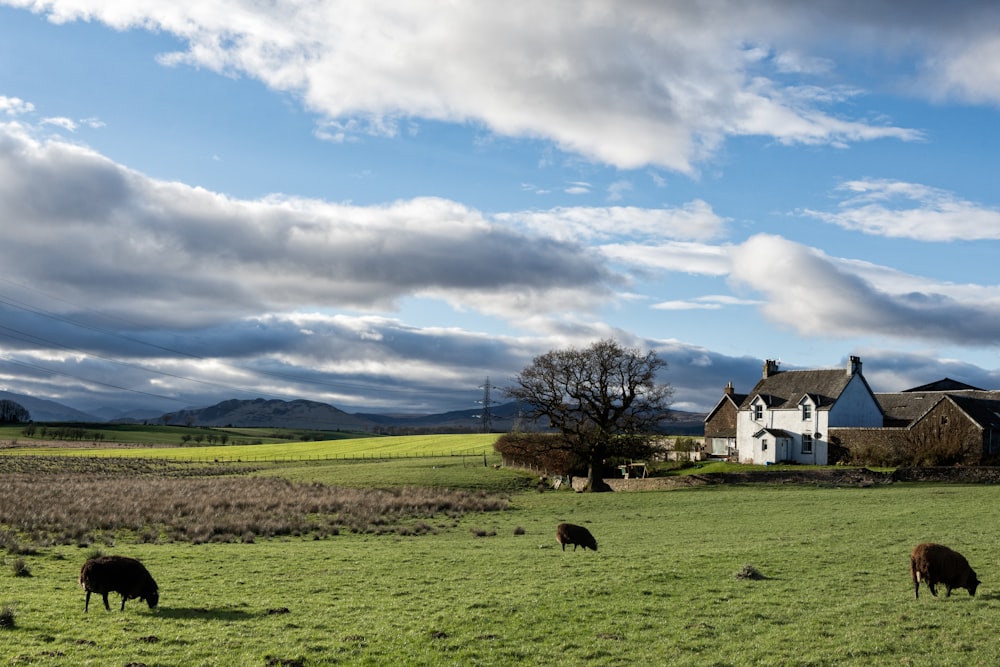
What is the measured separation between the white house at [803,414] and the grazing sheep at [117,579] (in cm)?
7843

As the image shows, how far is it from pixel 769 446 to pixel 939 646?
249 feet

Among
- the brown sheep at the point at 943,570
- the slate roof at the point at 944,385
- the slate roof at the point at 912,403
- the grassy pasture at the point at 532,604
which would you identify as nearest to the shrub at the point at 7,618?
the grassy pasture at the point at 532,604

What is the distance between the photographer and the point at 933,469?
6512 cm

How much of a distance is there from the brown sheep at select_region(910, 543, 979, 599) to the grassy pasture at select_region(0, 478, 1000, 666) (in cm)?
39

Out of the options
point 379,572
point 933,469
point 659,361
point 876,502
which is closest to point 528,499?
point 659,361

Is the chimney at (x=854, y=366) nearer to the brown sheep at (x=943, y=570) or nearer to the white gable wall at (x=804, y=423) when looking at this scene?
the white gable wall at (x=804, y=423)

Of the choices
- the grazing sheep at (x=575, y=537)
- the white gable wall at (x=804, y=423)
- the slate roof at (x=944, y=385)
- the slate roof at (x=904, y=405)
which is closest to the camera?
the grazing sheep at (x=575, y=537)

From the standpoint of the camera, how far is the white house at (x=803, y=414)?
3420 inches

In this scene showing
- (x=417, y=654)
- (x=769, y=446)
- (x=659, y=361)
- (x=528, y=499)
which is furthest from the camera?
(x=769, y=446)

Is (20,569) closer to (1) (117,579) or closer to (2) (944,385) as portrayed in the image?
(1) (117,579)

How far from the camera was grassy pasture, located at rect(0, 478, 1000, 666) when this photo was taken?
16156mm

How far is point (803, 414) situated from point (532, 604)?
75695mm

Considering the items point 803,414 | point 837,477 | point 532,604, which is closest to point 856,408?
point 803,414

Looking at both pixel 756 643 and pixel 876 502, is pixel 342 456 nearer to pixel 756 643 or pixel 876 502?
pixel 876 502
